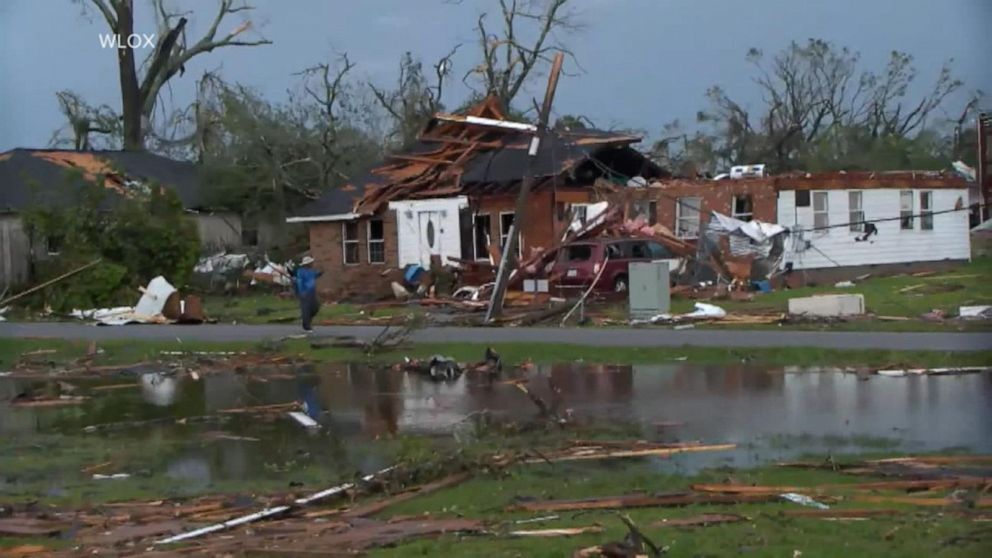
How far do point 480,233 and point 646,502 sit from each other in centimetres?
3344

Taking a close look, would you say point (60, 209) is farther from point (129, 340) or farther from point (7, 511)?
point (7, 511)

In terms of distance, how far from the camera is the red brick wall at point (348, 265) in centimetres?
4503

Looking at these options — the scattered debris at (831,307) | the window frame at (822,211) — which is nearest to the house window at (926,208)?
the window frame at (822,211)

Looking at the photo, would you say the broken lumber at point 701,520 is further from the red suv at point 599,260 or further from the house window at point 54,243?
the house window at point 54,243

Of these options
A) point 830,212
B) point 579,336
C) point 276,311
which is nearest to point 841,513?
point 579,336

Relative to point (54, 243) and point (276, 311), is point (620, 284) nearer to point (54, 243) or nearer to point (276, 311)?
point (276, 311)

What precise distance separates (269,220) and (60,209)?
16.5m

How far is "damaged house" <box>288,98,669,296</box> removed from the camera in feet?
136

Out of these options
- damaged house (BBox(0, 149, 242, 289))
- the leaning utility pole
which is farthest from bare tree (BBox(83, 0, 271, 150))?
the leaning utility pole

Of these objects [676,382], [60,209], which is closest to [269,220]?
[60,209]

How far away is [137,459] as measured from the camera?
14.9 metres

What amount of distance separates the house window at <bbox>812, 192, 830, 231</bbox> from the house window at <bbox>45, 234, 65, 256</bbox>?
21.4 meters

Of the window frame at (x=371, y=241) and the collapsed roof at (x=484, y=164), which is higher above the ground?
the collapsed roof at (x=484, y=164)

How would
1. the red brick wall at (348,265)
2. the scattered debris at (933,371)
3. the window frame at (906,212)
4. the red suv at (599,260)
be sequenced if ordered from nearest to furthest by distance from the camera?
the scattered debris at (933,371)
the red suv at (599,260)
the window frame at (906,212)
the red brick wall at (348,265)
